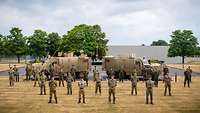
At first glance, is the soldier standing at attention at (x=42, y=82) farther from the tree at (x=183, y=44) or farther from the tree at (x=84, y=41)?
the tree at (x=183, y=44)

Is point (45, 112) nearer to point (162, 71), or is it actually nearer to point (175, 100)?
point (175, 100)

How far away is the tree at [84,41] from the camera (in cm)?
10483

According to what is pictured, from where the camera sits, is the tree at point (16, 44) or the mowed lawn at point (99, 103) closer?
the mowed lawn at point (99, 103)

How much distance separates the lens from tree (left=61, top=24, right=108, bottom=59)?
10483 centimetres

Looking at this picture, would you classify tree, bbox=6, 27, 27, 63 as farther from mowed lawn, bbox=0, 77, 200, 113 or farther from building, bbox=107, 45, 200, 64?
mowed lawn, bbox=0, 77, 200, 113

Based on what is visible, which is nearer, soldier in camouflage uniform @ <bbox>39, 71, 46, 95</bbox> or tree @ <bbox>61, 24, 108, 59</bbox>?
soldier in camouflage uniform @ <bbox>39, 71, 46, 95</bbox>

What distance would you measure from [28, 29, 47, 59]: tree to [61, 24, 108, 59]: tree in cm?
2543

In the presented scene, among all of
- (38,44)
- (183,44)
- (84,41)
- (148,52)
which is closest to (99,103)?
(84,41)

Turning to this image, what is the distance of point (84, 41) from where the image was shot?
107m

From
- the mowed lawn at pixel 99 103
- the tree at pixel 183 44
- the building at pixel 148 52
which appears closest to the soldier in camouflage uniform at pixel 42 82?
the mowed lawn at pixel 99 103

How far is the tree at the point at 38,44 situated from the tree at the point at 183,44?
3846cm

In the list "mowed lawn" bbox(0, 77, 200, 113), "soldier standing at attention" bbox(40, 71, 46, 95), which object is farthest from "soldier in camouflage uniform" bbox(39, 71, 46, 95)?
"mowed lawn" bbox(0, 77, 200, 113)

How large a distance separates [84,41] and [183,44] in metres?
31.7

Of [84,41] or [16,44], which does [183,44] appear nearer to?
[84,41]
